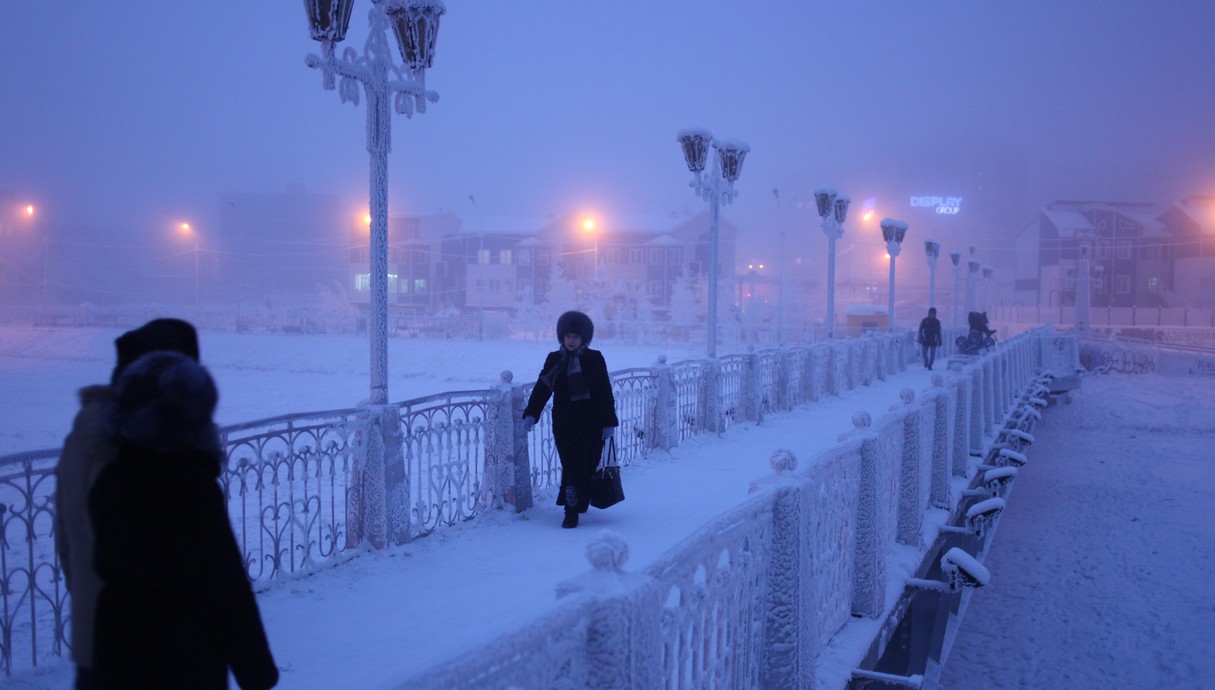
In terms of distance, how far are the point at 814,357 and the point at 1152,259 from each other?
51.2 meters

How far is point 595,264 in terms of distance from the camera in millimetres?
58156

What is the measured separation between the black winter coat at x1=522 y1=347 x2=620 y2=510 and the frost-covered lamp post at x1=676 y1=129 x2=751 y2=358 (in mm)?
6185

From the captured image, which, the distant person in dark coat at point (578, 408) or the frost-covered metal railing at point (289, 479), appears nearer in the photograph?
the frost-covered metal railing at point (289, 479)

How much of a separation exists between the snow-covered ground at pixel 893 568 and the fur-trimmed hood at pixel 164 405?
29.7 inches

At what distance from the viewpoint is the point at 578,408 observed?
6965 mm

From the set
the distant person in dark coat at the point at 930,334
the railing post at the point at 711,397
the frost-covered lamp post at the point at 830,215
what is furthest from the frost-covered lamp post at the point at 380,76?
the distant person in dark coat at the point at 930,334

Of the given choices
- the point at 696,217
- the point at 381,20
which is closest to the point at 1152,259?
the point at 696,217

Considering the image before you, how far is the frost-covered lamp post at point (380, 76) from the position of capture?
21.9ft

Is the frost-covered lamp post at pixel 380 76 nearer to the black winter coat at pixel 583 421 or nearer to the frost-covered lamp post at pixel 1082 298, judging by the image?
the black winter coat at pixel 583 421

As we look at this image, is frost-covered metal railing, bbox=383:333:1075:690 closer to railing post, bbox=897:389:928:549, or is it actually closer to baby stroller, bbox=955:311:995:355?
railing post, bbox=897:389:928:549

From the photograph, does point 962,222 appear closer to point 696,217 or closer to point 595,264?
point 696,217

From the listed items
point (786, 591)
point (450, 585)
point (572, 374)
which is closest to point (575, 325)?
point (572, 374)

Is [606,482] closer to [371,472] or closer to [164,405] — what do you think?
[371,472]

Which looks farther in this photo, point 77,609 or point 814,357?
point 814,357
